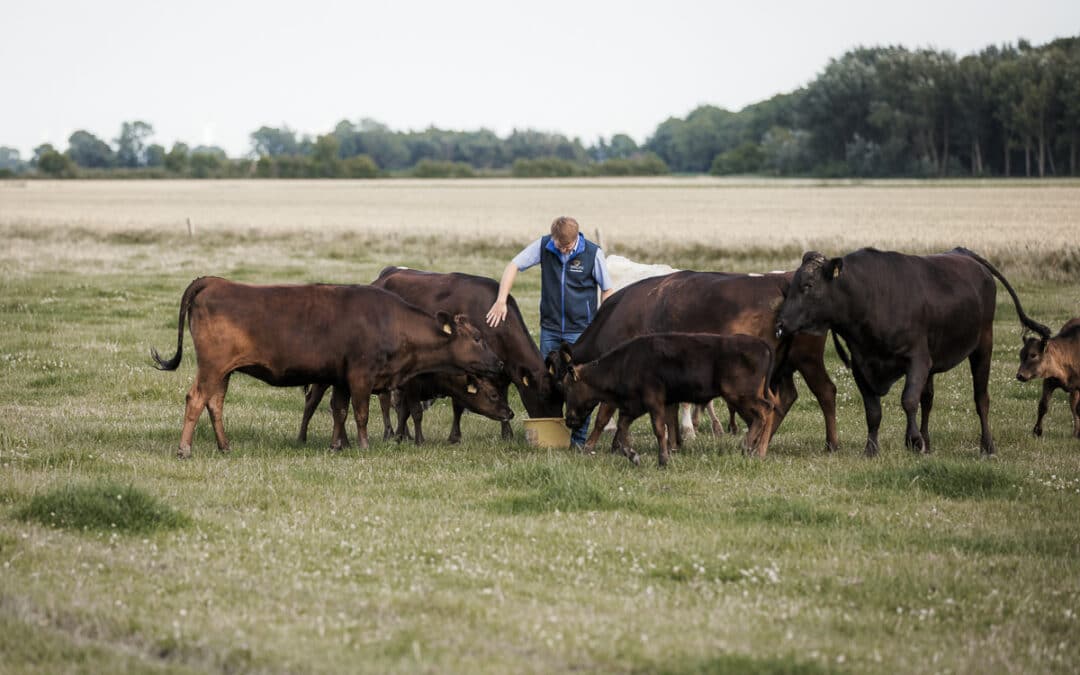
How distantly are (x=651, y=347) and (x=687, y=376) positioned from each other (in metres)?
0.42

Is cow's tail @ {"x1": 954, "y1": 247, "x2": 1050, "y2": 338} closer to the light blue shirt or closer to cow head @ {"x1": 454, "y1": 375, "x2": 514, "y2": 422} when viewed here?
the light blue shirt

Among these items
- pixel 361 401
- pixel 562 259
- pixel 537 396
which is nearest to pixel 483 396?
pixel 537 396

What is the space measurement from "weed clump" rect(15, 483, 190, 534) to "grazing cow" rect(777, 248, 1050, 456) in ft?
19.0

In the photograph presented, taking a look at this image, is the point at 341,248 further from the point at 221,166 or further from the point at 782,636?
the point at 221,166

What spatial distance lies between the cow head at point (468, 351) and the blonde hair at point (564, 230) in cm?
123

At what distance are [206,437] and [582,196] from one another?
2638 inches

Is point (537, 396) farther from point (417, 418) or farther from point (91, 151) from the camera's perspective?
point (91, 151)

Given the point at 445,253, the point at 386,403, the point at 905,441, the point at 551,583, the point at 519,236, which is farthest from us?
the point at 519,236

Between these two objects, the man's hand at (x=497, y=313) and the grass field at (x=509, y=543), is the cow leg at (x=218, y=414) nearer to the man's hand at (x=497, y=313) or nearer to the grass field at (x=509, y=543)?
the grass field at (x=509, y=543)

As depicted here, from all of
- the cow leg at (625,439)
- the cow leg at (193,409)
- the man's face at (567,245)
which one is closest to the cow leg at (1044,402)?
the cow leg at (625,439)

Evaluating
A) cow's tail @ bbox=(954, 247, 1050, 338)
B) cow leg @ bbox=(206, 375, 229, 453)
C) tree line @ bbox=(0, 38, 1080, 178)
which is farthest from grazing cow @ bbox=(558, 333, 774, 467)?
tree line @ bbox=(0, 38, 1080, 178)

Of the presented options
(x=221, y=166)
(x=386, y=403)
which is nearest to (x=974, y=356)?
(x=386, y=403)

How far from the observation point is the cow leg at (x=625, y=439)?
10.9m

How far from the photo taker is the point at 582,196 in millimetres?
78000
